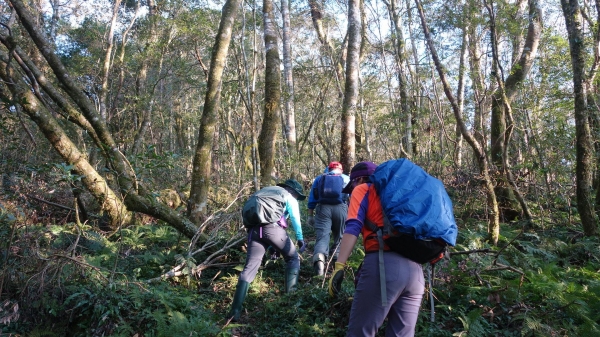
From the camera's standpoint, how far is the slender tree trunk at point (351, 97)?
31.1ft

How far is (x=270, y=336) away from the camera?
14.6 ft

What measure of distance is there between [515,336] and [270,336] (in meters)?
2.56

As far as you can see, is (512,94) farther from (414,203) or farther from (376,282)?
(376,282)

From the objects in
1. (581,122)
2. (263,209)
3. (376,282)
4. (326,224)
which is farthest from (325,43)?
(376,282)

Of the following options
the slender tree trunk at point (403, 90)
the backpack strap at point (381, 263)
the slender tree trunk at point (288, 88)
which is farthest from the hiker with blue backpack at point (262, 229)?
the slender tree trunk at point (403, 90)

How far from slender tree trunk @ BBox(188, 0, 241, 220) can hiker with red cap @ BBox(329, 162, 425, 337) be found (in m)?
5.23

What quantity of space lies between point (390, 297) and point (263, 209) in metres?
2.60

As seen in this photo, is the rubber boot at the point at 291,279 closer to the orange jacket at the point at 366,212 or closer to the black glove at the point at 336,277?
the black glove at the point at 336,277

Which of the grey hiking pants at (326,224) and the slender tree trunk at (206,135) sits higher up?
the slender tree trunk at (206,135)

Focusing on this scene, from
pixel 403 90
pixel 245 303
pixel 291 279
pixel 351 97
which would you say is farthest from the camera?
pixel 403 90

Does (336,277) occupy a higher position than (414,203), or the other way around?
(414,203)

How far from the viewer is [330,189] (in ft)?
20.3

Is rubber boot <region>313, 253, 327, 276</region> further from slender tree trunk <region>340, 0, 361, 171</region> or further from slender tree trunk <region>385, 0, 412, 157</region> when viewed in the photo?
slender tree trunk <region>385, 0, 412, 157</region>

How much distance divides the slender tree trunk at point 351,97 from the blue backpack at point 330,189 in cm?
323
